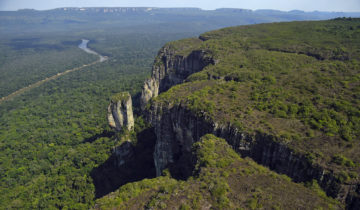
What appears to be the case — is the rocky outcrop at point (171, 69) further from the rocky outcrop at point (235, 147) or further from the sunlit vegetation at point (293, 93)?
the rocky outcrop at point (235, 147)

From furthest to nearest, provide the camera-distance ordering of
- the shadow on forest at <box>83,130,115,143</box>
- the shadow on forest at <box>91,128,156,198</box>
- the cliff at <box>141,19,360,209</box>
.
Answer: the shadow on forest at <box>83,130,115,143</box> → the shadow on forest at <box>91,128,156,198</box> → the cliff at <box>141,19,360,209</box>

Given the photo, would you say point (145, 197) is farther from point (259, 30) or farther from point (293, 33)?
point (259, 30)

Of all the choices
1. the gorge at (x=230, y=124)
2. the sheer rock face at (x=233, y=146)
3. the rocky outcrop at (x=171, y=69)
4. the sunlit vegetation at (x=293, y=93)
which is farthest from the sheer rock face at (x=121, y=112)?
the rocky outcrop at (x=171, y=69)

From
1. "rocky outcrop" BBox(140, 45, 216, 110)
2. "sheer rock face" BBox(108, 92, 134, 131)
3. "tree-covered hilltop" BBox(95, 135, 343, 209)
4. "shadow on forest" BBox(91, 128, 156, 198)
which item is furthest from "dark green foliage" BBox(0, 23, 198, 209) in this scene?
"tree-covered hilltop" BBox(95, 135, 343, 209)

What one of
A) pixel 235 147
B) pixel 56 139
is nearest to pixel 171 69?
pixel 56 139

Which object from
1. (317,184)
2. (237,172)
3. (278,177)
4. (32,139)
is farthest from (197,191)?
(32,139)

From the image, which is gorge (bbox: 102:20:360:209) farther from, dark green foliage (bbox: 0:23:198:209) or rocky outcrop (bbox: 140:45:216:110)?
dark green foliage (bbox: 0:23:198:209)
